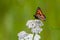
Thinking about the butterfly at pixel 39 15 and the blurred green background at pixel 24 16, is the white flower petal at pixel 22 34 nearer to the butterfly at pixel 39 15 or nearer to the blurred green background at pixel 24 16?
the blurred green background at pixel 24 16

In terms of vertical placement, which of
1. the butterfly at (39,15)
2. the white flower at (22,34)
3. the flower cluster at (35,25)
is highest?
the butterfly at (39,15)

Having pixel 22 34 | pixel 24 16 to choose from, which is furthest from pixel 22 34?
pixel 24 16

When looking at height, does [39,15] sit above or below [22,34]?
above

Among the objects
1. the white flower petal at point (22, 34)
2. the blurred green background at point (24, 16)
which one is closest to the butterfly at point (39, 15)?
the blurred green background at point (24, 16)

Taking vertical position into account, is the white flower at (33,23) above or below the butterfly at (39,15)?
below

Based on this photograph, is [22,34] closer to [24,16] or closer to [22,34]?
[22,34]
